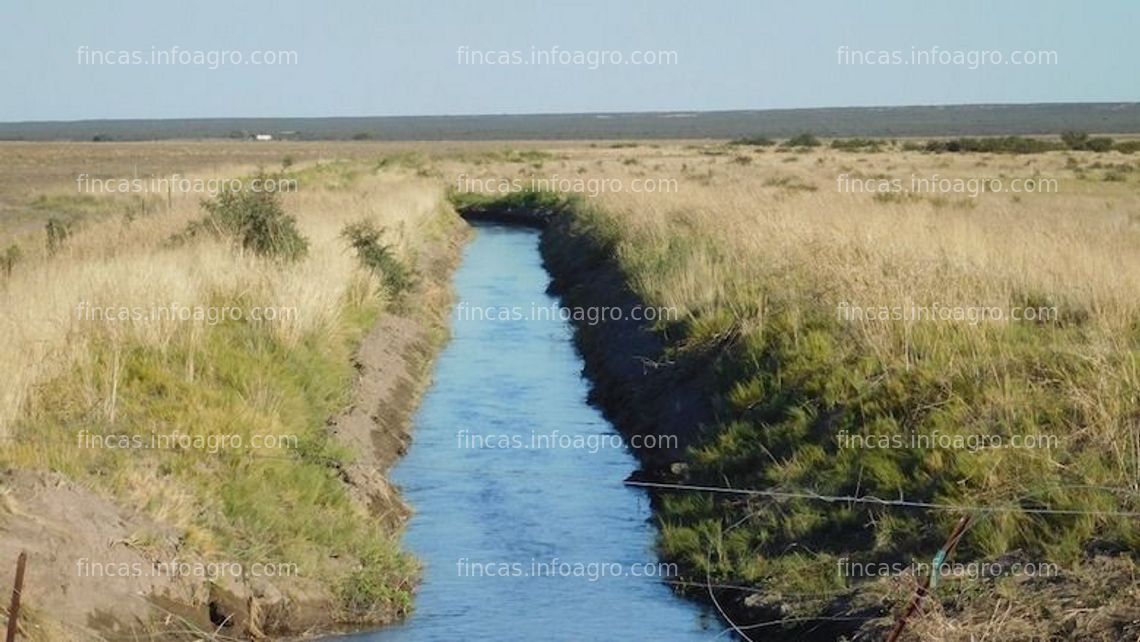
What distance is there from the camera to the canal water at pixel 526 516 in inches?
417

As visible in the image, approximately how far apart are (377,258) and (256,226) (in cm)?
283

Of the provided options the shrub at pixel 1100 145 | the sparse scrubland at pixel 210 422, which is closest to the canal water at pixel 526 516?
the sparse scrubland at pixel 210 422

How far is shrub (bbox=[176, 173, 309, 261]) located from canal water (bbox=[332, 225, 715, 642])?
104 inches

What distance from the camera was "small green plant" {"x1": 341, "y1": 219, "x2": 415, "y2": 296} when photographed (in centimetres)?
Answer: 2269

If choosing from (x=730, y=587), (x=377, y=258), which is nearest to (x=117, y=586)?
(x=730, y=587)

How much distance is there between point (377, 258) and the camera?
2309cm

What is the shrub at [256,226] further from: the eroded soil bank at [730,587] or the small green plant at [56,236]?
the eroded soil bank at [730,587]

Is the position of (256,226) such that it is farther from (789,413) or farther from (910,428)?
(910,428)

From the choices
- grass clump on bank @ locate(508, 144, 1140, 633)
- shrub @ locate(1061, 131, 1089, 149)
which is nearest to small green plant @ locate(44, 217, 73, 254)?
grass clump on bank @ locate(508, 144, 1140, 633)

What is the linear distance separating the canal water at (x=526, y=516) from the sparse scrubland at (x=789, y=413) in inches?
14.3

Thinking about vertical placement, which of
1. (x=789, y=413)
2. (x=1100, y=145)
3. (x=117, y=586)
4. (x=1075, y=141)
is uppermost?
(x=1075, y=141)

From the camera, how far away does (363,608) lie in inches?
410

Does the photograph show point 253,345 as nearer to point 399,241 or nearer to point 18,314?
point 18,314

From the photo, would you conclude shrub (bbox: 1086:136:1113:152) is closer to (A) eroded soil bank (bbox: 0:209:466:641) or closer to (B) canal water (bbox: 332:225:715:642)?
(B) canal water (bbox: 332:225:715:642)
